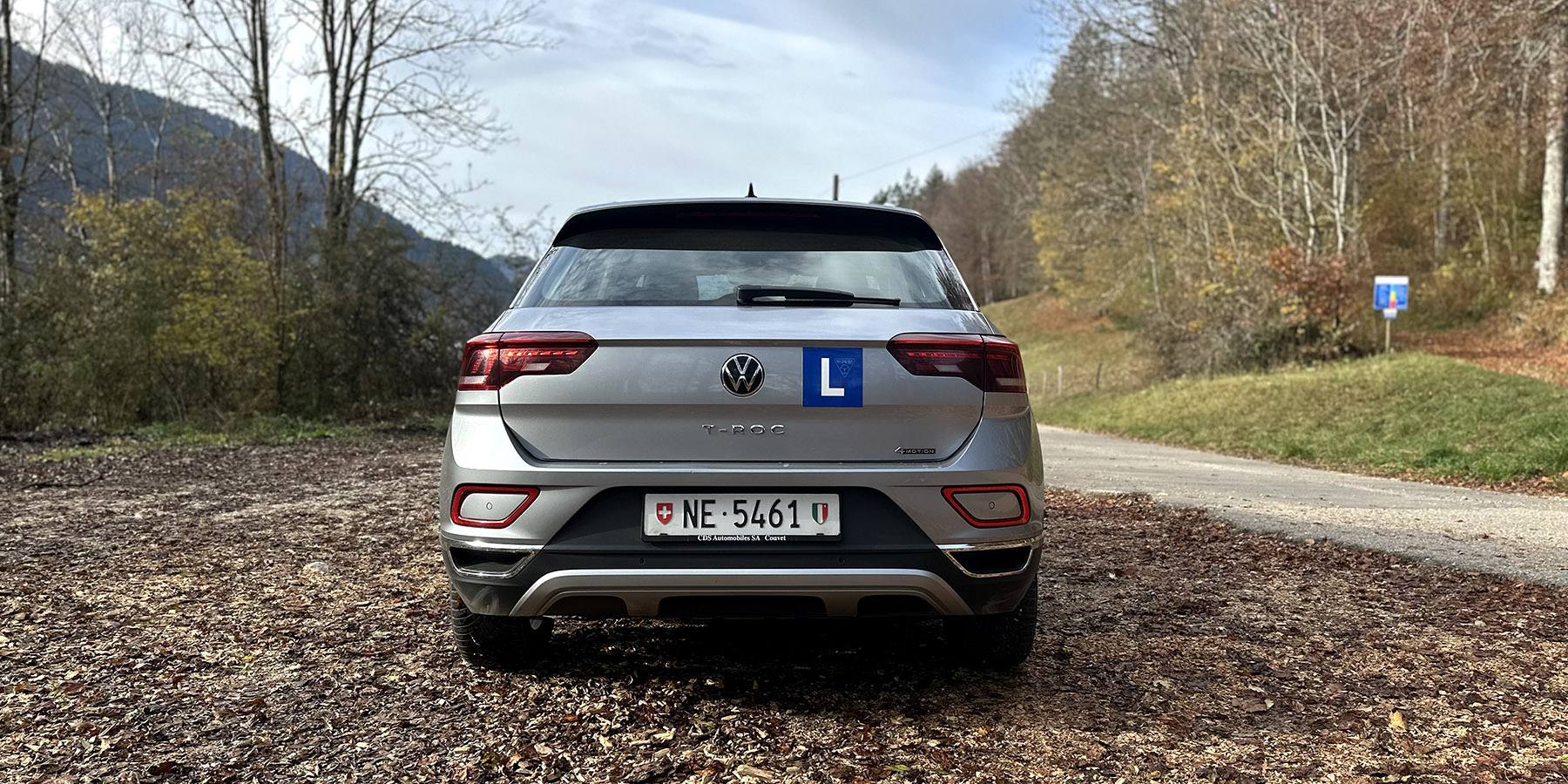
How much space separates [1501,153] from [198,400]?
35249 millimetres

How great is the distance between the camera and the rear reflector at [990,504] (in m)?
3.03

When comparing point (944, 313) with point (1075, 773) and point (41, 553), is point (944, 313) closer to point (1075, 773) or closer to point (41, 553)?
point (1075, 773)

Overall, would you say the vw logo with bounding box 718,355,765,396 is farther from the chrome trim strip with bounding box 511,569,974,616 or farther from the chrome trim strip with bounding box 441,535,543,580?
the chrome trim strip with bounding box 441,535,543,580

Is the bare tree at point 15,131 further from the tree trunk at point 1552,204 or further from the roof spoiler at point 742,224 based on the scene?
the tree trunk at point 1552,204

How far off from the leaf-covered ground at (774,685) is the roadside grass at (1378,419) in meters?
8.29

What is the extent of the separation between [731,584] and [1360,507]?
7305 mm

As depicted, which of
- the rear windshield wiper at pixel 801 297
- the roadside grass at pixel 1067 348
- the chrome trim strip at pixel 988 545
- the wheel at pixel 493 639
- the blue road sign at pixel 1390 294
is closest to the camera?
the chrome trim strip at pixel 988 545

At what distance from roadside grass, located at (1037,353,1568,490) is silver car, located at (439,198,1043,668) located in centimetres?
1051

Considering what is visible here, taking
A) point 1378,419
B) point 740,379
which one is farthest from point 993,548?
point 1378,419

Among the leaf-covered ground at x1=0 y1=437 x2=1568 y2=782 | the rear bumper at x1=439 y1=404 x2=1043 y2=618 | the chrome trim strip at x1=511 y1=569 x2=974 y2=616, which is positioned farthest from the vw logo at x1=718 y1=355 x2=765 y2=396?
the leaf-covered ground at x1=0 y1=437 x2=1568 y2=782

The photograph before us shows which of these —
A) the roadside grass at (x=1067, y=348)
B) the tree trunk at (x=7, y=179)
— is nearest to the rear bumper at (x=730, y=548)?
the tree trunk at (x=7, y=179)

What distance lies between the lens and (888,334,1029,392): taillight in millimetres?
3059

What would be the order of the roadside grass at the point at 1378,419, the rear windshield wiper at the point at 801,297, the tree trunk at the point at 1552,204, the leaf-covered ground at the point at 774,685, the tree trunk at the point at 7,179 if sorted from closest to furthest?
1. the leaf-covered ground at the point at 774,685
2. the rear windshield wiper at the point at 801,297
3. the roadside grass at the point at 1378,419
4. the tree trunk at the point at 7,179
5. the tree trunk at the point at 1552,204

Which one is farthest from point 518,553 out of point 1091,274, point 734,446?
point 1091,274
